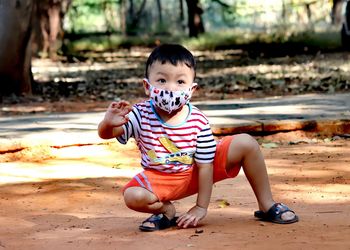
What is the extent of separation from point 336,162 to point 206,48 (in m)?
22.1

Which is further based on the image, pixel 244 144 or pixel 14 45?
pixel 14 45

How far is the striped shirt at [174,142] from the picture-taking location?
4.00 m

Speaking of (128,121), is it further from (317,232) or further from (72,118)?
(72,118)

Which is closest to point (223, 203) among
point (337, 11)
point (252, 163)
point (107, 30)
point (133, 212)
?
point (133, 212)

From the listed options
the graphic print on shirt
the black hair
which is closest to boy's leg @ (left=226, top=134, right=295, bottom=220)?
the graphic print on shirt

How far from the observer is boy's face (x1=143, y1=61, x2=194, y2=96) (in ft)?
13.0

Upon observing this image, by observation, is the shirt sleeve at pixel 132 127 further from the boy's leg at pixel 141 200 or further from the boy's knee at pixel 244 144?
the boy's knee at pixel 244 144

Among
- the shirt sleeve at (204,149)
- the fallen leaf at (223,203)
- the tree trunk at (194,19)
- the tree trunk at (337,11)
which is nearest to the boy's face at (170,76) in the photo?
the shirt sleeve at (204,149)

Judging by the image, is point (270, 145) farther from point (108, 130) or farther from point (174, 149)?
point (108, 130)

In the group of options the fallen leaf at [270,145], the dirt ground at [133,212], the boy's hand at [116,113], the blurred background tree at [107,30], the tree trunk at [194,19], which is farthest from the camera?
the tree trunk at [194,19]

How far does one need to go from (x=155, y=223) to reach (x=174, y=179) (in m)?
0.24

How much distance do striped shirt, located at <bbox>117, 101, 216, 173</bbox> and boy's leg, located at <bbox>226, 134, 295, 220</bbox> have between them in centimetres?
11

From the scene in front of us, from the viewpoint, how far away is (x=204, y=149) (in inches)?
157

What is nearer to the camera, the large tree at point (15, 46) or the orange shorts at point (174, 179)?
the orange shorts at point (174, 179)
